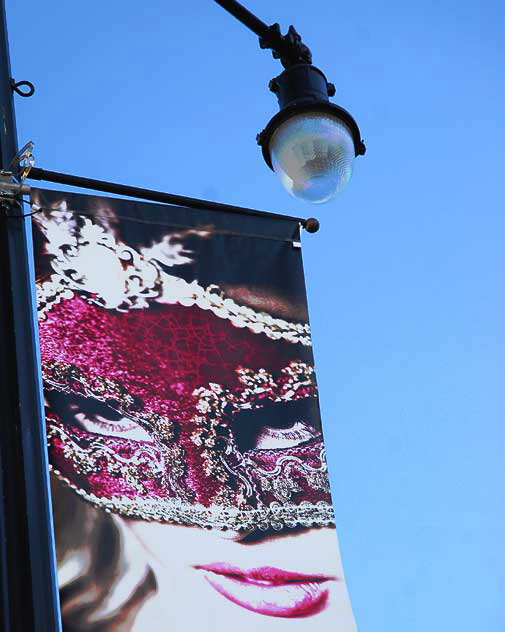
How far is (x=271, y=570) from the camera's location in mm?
3979

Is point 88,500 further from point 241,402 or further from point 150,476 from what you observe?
point 241,402

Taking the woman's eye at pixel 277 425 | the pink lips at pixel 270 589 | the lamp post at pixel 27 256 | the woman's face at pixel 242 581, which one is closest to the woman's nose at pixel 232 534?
the woman's face at pixel 242 581

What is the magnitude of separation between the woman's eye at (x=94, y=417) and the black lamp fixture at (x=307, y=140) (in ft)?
3.69

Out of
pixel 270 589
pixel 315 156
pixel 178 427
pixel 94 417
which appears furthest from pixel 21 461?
pixel 315 156

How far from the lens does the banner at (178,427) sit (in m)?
3.71

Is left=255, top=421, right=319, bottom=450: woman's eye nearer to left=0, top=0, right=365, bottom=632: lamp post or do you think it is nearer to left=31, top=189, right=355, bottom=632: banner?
left=31, top=189, right=355, bottom=632: banner

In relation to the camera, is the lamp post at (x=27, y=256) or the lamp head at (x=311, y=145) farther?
the lamp head at (x=311, y=145)

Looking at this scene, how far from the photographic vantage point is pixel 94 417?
12.9ft

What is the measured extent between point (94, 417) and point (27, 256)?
635 millimetres

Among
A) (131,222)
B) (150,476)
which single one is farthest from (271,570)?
(131,222)

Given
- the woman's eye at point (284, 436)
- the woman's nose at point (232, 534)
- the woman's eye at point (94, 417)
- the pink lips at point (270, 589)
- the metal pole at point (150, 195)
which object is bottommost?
the pink lips at point (270, 589)

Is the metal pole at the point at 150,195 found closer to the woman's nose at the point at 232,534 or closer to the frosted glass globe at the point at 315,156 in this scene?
the frosted glass globe at the point at 315,156

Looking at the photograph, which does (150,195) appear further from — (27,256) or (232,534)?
(232,534)

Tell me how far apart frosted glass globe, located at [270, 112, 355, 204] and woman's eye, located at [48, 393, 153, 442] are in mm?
1125
